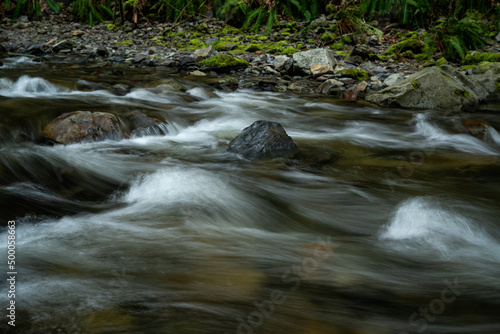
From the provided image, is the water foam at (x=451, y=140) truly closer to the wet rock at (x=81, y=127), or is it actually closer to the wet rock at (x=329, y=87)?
the wet rock at (x=329, y=87)

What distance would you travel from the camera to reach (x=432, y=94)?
8.05 metres

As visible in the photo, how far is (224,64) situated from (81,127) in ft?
23.2

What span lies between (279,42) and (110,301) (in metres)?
13.2

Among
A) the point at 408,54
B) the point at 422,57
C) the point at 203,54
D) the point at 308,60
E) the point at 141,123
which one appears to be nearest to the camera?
the point at 141,123

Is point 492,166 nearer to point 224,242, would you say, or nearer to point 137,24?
point 224,242

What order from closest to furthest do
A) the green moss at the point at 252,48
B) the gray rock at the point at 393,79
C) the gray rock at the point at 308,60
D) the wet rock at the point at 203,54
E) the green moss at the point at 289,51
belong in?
the gray rock at the point at 393,79 → the gray rock at the point at 308,60 → the wet rock at the point at 203,54 → the green moss at the point at 289,51 → the green moss at the point at 252,48

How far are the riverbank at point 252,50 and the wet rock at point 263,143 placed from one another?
4.39 m

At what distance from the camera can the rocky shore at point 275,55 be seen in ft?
31.2

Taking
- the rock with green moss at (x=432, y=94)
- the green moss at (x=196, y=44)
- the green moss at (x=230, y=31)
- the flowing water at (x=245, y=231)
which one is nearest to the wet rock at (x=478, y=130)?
the flowing water at (x=245, y=231)

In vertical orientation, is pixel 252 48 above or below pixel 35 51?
above

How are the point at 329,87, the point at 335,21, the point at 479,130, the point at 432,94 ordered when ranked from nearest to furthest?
the point at 479,130, the point at 432,94, the point at 329,87, the point at 335,21

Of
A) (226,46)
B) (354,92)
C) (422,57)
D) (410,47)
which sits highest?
(410,47)

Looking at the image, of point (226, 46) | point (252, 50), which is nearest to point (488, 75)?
point (252, 50)

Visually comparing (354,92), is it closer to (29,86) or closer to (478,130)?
(478,130)
